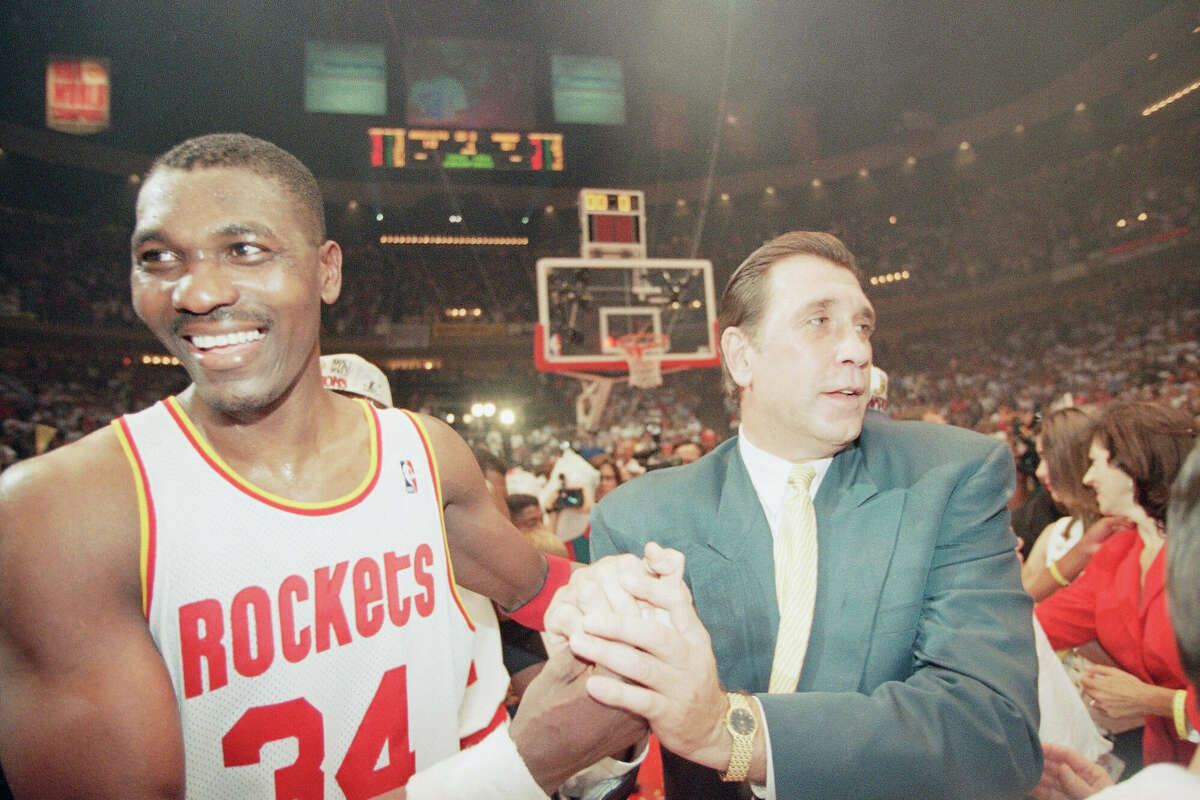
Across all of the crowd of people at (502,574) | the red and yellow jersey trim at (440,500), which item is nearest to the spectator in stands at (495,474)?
the crowd of people at (502,574)

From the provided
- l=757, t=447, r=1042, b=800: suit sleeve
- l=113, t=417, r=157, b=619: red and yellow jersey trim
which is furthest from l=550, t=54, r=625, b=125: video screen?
l=757, t=447, r=1042, b=800: suit sleeve

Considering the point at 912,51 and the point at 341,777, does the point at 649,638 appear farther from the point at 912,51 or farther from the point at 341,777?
the point at 912,51

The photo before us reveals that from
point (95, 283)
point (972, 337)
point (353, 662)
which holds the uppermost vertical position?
point (95, 283)

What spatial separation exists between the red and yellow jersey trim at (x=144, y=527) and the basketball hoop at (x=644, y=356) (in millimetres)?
11392

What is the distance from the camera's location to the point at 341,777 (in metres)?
1.44

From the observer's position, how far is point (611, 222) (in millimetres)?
13234

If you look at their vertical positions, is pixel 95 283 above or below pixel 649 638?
above

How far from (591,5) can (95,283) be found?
1738 centimetres

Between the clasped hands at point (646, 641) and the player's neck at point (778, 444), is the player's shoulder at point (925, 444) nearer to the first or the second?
the player's neck at point (778, 444)

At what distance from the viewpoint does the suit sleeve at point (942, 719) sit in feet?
4.13

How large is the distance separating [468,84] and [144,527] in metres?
22.0

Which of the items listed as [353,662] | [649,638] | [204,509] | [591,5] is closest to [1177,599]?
[649,638]

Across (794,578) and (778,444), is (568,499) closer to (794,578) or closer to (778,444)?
(778,444)

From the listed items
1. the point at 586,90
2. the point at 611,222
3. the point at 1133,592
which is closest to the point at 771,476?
the point at 1133,592
